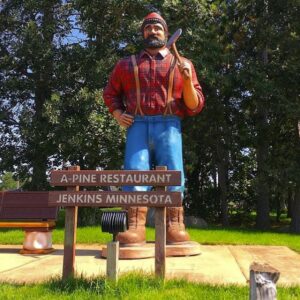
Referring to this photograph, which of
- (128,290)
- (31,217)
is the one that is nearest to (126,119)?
(31,217)

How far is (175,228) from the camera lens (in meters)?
6.32

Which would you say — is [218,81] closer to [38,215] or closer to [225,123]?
[225,123]

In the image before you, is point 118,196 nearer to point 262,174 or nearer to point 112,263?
point 112,263

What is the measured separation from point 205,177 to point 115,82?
41.2 feet

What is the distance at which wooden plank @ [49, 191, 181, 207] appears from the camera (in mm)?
4457

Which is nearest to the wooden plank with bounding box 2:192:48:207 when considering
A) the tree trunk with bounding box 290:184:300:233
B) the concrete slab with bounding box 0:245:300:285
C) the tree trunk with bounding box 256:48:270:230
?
the concrete slab with bounding box 0:245:300:285

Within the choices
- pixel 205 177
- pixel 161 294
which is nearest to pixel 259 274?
pixel 161 294

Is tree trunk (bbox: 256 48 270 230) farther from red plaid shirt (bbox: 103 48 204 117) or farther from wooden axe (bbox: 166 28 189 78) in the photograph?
wooden axe (bbox: 166 28 189 78)

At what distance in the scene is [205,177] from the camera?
61.6ft

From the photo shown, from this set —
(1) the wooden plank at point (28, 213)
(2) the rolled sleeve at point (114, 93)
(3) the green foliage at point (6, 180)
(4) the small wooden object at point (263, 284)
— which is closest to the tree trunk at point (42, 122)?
(3) the green foliage at point (6, 180)

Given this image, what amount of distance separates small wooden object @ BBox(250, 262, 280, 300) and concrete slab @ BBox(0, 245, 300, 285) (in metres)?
1.63

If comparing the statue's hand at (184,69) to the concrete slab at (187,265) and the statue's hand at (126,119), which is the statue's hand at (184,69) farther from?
the concrete slab at (187,265)

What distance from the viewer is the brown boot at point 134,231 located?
6.04 m

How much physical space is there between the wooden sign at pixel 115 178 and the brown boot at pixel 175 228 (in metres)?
1.95
